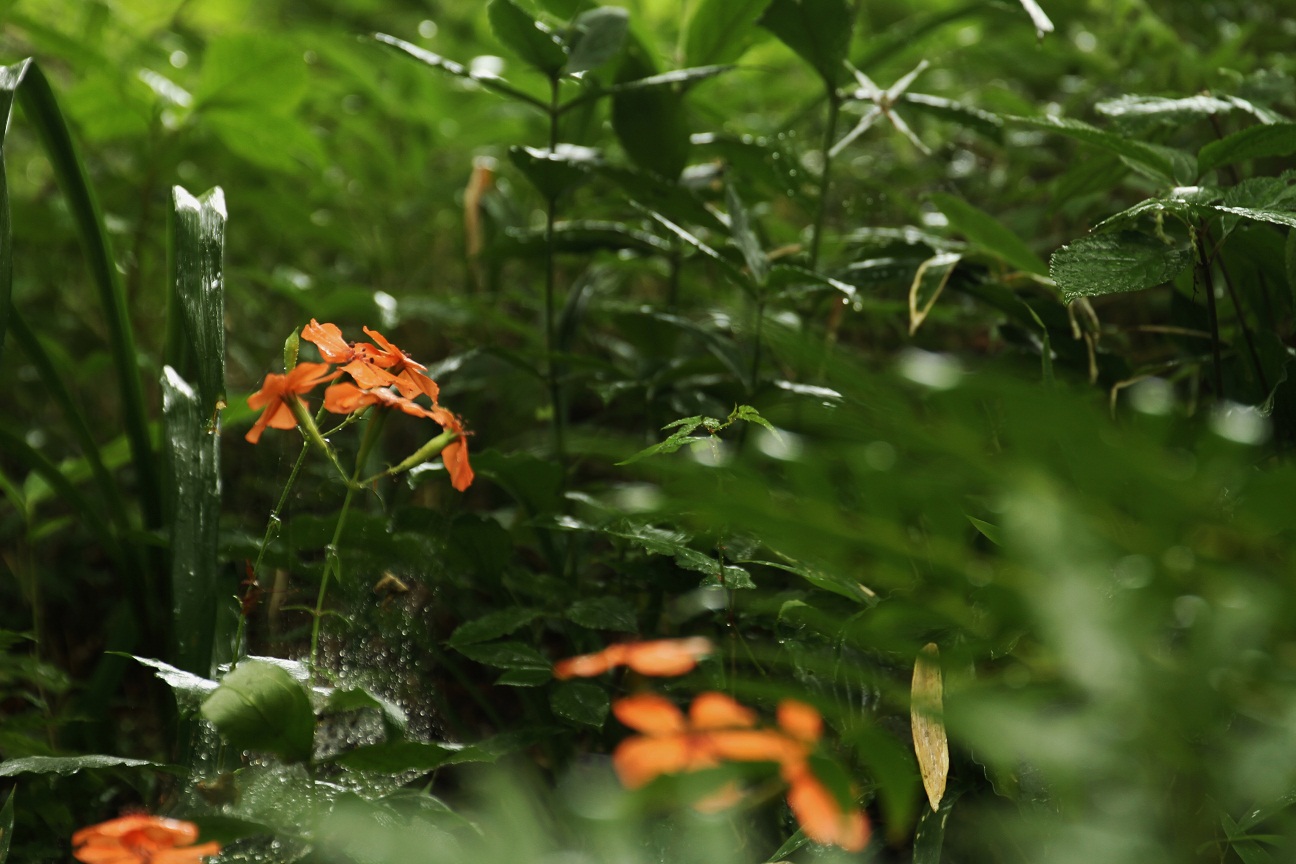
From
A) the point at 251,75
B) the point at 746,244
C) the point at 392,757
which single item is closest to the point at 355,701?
the point at 392,757

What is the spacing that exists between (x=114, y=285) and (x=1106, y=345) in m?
1.12

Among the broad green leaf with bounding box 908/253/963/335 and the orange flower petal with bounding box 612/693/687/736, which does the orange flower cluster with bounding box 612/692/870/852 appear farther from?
the broad green leaf with bounding box 908/253/963/335

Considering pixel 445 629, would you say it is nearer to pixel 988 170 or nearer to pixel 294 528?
pixel 294 528

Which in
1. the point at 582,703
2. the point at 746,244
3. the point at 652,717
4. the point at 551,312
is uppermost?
the point at 652,717

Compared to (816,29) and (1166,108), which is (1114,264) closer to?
(1166,108)

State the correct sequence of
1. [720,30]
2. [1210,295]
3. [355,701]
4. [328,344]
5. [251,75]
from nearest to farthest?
1. [355,701]
2. [328,344]
3. [1210,295]
4. [720,30]
5. [251,75]

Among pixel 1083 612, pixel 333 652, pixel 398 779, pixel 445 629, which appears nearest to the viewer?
pixel 1083 612

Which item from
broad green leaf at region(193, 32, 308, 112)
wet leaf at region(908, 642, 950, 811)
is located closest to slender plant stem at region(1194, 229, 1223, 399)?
wet leaf at region(908, 642, 950, 811)

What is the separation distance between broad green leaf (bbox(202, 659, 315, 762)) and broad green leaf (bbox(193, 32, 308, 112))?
3.39 ft

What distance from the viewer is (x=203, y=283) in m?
0.78

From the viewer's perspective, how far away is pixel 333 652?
0.83 metres

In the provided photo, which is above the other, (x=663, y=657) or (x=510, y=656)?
(x=663, y=657)

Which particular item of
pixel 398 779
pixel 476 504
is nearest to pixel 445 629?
pixel 476 504

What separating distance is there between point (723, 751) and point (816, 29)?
85cm
